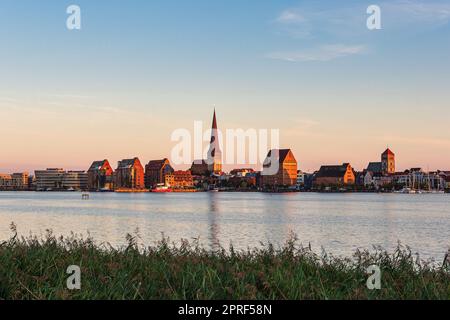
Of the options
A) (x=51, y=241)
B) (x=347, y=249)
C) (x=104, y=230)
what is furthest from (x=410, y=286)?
(x=104, y=230)

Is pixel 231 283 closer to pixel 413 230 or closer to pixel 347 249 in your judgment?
pixel 347 249

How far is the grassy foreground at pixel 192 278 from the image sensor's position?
10.8m

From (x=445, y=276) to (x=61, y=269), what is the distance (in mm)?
9964

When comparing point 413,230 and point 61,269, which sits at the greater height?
point 61,269

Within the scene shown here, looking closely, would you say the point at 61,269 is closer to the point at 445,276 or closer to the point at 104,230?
the point at 445,276

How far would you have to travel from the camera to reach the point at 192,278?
1169 centimetres

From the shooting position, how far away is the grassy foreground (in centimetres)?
1080

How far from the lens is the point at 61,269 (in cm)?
1290
